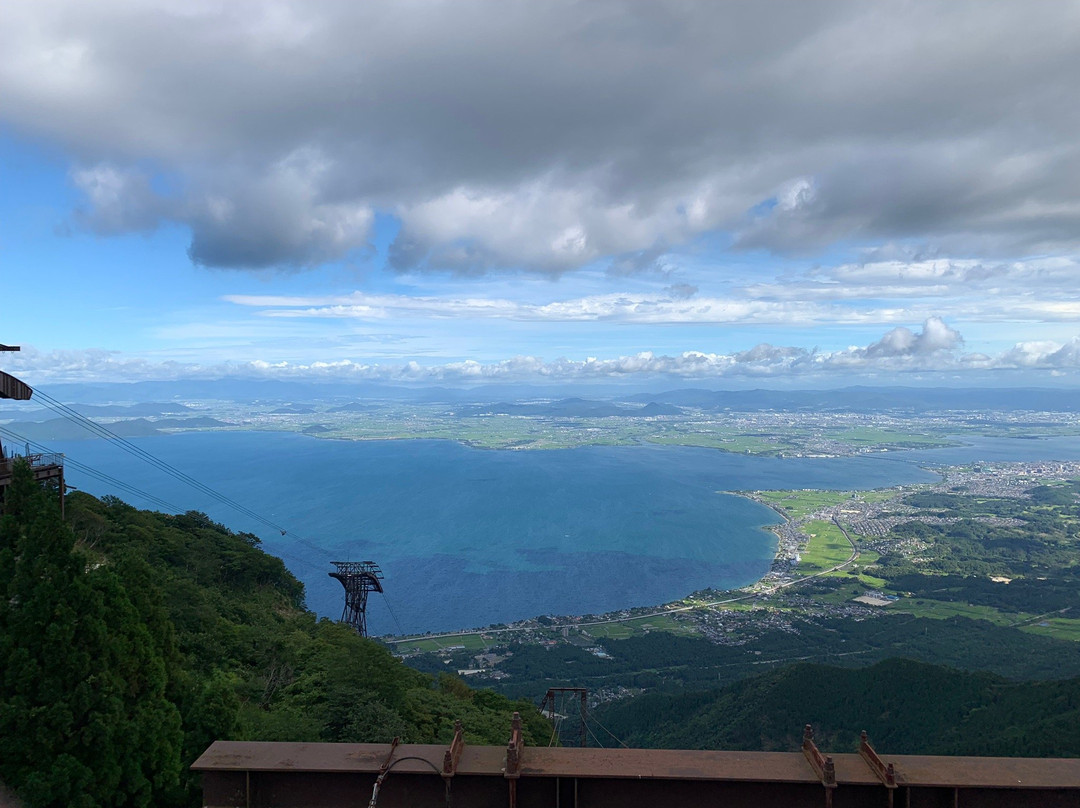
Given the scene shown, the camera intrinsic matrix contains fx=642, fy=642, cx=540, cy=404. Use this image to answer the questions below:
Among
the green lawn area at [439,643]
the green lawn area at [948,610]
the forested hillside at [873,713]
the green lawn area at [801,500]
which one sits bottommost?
the green lawn area at [948,610]

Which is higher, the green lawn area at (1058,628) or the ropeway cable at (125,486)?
the ropeway cable at (125,486)

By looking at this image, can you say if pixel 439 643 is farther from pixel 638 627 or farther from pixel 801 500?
pixel 801 500

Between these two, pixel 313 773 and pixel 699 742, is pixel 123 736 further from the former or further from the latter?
pixel 699 742

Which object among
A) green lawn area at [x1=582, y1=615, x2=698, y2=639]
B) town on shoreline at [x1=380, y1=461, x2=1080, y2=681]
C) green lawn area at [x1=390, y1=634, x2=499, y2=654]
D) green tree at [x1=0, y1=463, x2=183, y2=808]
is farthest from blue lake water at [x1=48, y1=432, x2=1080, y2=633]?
green tree at [x1=0, y1=463, x2=183, y2=808]

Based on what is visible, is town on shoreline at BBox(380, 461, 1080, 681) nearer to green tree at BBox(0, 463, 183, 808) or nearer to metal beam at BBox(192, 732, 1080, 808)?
green tree at BBox(0, 463, 183, 808)

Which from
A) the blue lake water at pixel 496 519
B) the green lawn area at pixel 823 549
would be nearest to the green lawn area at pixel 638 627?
the blue lake water at pixel 496 519

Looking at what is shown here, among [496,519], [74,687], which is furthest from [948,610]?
[74,687]

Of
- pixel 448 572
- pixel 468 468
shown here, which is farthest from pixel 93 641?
pixel 468 468

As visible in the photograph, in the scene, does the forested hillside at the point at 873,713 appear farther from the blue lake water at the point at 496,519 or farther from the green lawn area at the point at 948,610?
the green lawn area at the point at 948,610
